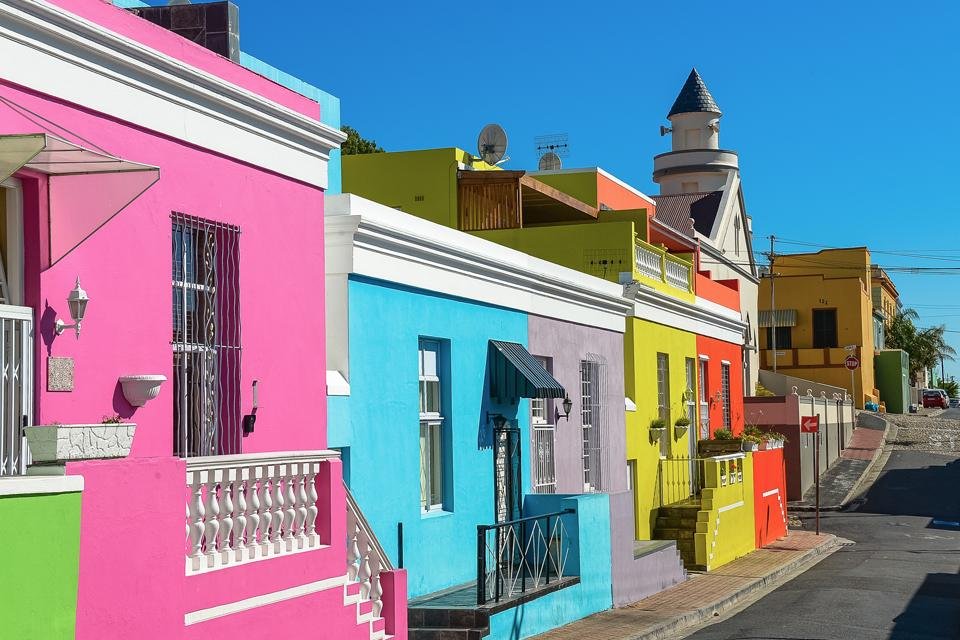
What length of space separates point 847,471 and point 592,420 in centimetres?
2488

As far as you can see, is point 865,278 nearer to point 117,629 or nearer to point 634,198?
point 634,198

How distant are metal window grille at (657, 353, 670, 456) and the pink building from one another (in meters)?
13.4

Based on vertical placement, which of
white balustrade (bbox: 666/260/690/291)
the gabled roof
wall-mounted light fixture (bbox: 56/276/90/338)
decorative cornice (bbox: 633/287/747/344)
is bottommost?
wall-mounted light fixture (bbox: 56/276/90/338)

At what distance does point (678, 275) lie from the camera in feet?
84.7

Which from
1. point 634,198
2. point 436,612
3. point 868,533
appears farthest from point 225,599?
point 634,198

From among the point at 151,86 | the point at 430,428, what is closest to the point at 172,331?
the point at 151,86

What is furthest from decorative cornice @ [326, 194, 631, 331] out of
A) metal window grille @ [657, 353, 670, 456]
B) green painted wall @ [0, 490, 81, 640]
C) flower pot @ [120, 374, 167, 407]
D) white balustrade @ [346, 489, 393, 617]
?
green painted wall @ [0, 490, 81, 640]

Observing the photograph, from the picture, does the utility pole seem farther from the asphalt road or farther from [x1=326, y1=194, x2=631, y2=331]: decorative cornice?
[x1=326, y1=194, x2=631, y2=331]: decorative cornice

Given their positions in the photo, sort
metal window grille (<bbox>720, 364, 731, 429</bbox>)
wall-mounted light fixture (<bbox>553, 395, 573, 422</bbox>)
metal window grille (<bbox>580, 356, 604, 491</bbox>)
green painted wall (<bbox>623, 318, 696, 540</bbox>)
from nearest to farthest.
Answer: wall-mounted light fixture (<bbox>553, 395, 573, 422</bbox>), metal window grille (<bbox>580, 356, 604, 491</bbox>), green painted wall (<bbox>623, 318, 696, 540</bbox>), metal window grille (<bbox>720, 364, 731, 429</bbox>)

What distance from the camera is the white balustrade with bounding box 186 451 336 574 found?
8117 mm

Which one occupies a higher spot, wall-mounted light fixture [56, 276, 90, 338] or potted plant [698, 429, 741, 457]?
wall-mounted light fixture [56, 276, 90, 338]

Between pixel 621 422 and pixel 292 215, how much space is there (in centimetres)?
1069

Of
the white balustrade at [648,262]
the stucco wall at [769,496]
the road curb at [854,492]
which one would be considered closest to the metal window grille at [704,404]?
the stucco wall at [769,496]

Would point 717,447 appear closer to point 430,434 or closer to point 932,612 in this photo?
point 932,612
